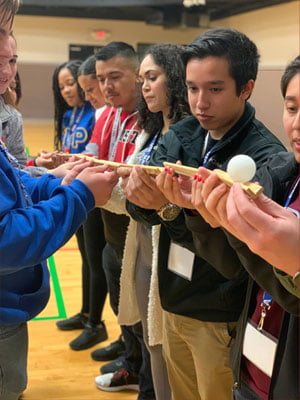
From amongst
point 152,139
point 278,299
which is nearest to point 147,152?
point 152,139

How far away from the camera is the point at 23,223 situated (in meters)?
0.92

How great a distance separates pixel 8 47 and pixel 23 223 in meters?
0.39

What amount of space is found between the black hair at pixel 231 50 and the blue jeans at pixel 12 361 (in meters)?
0.82

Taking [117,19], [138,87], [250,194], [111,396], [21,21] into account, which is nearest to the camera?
[250,194]

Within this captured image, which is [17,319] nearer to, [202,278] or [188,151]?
[202,278]

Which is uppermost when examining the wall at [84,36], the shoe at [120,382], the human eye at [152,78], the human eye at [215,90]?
the wall at [84,36]

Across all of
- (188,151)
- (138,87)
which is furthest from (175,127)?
(138,87)

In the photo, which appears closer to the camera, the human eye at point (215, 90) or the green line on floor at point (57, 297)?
the human eye at point (215, 90)

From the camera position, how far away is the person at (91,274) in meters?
2.33

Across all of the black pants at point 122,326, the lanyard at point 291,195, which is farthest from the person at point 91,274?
the lanyard at point 291,195

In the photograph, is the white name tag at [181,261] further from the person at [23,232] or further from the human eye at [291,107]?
the human eye at [291,107]

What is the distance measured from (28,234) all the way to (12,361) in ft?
1.21

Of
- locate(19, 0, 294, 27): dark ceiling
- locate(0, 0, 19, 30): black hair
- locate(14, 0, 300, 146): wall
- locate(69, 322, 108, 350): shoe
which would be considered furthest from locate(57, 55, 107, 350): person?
locate(19, 0, 294, 27): dark ceiling

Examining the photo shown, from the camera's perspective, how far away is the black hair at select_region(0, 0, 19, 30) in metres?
0.93
